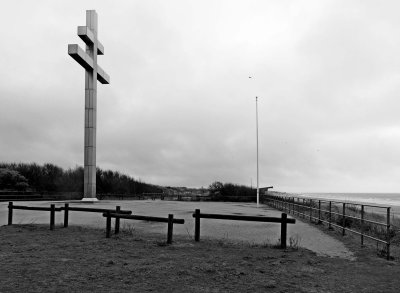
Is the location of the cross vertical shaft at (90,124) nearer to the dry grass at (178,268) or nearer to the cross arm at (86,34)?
the cross arm at (86,34)

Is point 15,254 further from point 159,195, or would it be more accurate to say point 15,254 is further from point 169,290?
point 159,195

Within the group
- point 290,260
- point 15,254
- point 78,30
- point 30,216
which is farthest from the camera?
point 78,30

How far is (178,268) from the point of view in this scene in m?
8.16

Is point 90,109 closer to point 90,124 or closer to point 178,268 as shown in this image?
point 90,124

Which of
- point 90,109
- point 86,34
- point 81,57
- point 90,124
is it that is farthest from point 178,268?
point 86,34

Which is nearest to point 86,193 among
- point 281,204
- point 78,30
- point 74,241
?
point 78,30

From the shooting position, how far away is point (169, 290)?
22.0 ft

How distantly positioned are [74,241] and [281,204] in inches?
792

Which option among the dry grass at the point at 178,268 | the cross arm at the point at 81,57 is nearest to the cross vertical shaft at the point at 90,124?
the cross arm at the point at 81,57

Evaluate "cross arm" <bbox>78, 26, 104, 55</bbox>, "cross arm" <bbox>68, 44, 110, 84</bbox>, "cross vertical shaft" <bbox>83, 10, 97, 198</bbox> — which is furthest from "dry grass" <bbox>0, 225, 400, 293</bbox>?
"cross arm" <bbox>78, 26, 104, 55</bbox>

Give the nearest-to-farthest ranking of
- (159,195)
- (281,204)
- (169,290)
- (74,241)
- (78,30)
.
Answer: (169,290) < (74,241) < (281,204) < (78,30) < (159,195)

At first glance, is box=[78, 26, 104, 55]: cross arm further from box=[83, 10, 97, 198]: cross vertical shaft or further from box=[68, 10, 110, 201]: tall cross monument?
box=[83, 10, 97, 198]: cross vertical shaft

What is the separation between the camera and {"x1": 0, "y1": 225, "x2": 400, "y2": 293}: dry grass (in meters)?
6.95

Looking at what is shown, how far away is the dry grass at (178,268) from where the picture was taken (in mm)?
6953
